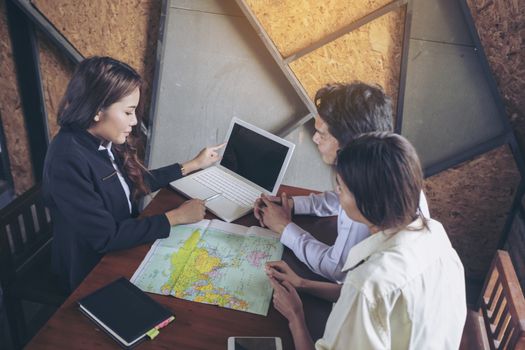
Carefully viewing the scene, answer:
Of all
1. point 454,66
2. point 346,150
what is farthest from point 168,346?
point 454,66

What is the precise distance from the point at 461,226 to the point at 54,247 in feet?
7.04

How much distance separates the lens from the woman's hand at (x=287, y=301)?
1.24 meters

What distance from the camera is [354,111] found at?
5.08ft

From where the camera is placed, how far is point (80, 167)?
1490 mm

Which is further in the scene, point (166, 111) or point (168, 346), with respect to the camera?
point (166, 111)

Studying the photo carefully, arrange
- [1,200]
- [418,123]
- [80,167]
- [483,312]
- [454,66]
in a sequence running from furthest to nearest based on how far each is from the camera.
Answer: [1,200] → [418,123] → [454,66] → [483,312] → [80,167]

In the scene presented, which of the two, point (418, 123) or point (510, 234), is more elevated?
point (418, 123)

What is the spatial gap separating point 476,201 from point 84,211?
2.08 meters

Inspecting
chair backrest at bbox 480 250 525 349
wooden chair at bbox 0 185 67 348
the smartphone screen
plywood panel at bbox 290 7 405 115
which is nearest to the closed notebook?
the smartphone screen

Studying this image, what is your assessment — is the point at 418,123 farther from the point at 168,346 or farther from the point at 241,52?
the point at 168,346

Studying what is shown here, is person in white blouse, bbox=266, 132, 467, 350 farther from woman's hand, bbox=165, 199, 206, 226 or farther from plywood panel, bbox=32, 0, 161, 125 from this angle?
plywood panel, bbox=32, 0, 161, 125

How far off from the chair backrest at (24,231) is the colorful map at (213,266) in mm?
538

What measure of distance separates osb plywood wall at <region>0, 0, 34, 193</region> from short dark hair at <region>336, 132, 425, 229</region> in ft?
7.83

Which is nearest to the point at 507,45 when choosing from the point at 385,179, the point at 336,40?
the point at 336,40
